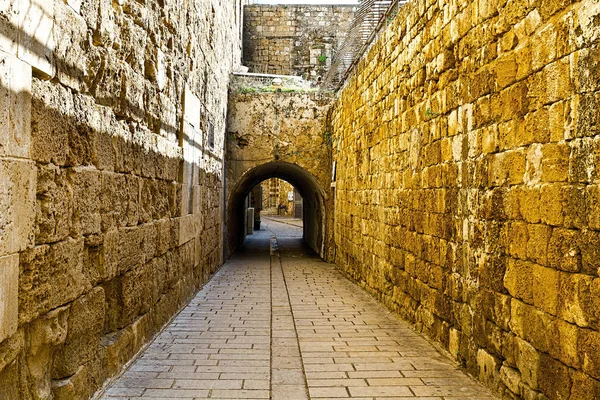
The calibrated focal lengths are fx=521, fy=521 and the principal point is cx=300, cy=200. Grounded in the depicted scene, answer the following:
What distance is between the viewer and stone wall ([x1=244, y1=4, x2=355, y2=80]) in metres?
18.8

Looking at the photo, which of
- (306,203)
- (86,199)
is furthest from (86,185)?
(306,203)

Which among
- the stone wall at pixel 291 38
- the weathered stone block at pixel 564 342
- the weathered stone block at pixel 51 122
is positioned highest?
the stone wall at pixel 291 38

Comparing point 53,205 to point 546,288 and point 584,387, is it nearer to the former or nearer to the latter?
point 546,288

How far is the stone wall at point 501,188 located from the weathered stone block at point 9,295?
8.87 feet

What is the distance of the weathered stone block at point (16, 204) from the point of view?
2254 millimetres

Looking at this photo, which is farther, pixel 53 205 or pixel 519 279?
pixel 519 279

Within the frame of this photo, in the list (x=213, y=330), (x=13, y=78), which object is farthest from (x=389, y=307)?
(x=13, y=78)

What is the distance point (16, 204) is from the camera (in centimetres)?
237

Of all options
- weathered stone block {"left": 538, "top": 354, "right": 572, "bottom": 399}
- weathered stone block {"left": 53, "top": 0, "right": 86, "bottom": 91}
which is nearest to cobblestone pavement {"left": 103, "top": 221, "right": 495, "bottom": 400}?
weathered stone block {"left": 538, "top": 354, "right": 572, "bottom": 399}

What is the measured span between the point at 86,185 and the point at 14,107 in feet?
3.07

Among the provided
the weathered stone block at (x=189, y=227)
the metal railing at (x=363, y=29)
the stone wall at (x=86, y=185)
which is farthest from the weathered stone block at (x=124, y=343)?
the metal railing at (x=363, y=29)

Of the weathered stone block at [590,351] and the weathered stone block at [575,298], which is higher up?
the weathered stone block at [575,298]

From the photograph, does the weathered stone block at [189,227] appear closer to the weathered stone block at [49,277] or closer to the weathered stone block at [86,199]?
the weathered stone block at [86,199]

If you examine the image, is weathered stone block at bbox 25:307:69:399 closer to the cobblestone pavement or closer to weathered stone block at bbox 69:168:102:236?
weathered stone block at bbox 69:168:102:236
